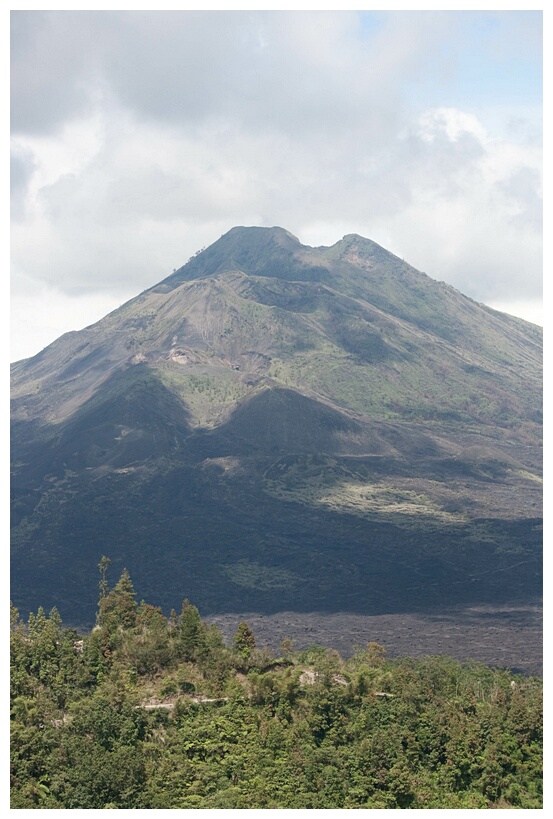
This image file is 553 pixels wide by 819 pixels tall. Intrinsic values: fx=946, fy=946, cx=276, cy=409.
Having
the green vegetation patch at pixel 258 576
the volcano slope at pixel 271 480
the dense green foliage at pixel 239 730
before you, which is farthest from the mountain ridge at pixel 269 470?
the dense green foliage at pixel 239 730

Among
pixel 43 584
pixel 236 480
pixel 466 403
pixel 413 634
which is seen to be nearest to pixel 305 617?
pixel 413 634

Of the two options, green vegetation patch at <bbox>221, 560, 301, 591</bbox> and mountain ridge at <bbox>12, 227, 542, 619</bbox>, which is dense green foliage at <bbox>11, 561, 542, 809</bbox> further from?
green vegetation patch at <bbox>221, 560, 301, 591</bbox>

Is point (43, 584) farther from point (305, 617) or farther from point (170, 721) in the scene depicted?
point (170, 721)

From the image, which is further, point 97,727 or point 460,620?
point 460,620

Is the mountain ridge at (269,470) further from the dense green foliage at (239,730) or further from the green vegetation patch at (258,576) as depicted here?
the dense green foliage at (239,730)

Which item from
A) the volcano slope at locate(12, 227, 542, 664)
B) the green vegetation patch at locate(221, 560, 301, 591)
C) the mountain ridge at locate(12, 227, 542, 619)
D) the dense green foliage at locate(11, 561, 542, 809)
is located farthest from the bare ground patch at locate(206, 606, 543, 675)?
the dense green foliage at locate(11, 561, 542, 809)

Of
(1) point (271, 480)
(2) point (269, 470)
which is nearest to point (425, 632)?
(1) point (271, 480)

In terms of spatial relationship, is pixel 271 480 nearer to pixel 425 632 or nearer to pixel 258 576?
pixel 258 576
